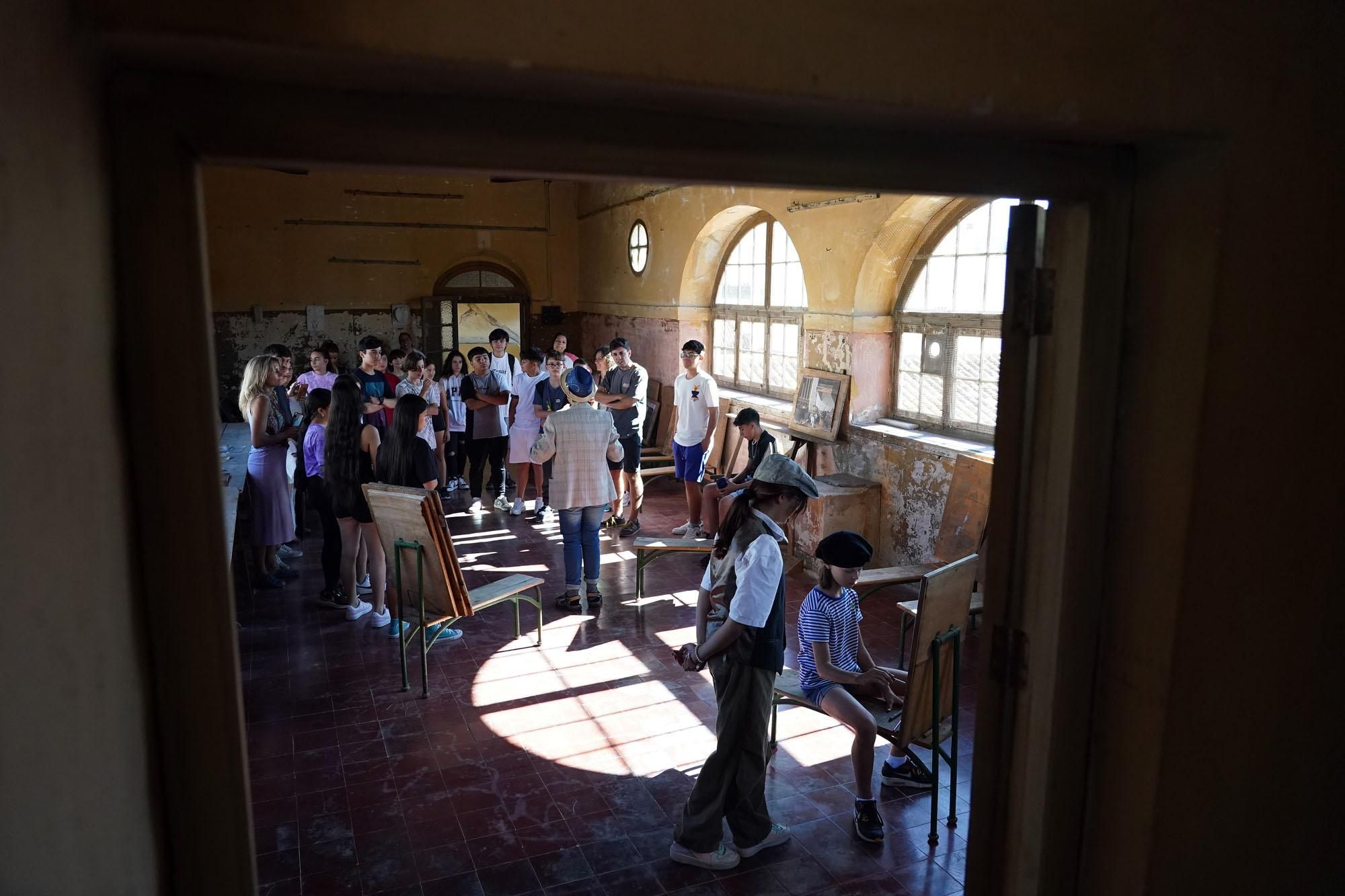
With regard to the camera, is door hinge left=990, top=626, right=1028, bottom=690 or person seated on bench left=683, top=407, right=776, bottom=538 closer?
door hinge left=990, top=626, right=1028, bottom=690

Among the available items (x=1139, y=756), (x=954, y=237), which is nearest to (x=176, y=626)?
(x=1139, y=756)

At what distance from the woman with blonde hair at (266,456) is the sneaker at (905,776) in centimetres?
477

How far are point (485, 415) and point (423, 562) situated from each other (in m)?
4.40

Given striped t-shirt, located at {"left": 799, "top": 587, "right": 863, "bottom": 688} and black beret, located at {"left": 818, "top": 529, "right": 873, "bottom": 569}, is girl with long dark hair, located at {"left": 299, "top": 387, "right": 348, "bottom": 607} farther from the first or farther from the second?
black beret, located at {"left": 818, "top": 529, "right": 873, "bottom": 569}

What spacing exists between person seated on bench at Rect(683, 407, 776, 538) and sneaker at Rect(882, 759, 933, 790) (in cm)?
302

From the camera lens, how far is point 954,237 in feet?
25.8

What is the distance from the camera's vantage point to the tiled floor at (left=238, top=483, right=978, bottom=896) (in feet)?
13.1

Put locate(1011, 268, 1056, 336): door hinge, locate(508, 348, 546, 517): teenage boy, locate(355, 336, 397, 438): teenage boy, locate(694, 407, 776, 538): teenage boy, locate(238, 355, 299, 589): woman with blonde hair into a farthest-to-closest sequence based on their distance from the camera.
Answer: locate(508, 348, 546, 517): teenage boy, locate(355, 336, 397, 438): teenage boy, locate(694, 407, 776, 538): teenage boy, locate(238, 355, 299, 589): woman with blonde hair, locate(1011, 268, 1056, 336): door hinge

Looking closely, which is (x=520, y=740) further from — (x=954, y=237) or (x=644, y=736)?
(x=954, y=237)

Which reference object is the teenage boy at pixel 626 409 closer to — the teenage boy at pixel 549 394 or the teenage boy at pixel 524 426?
the teenage boy at pixel 549 394

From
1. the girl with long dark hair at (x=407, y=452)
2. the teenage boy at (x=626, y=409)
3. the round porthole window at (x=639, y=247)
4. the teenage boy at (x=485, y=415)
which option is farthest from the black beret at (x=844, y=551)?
the round porthole window at (x=639, y=247)

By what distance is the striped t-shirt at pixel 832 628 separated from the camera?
428 cm

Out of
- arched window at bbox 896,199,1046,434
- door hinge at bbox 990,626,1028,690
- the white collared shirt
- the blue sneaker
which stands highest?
arched window at bbox 896,199,1046,434

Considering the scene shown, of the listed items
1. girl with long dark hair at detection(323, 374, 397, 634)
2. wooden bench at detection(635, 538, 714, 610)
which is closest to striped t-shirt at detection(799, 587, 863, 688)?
wooden bench at detection(635, 538, 714, 610)
